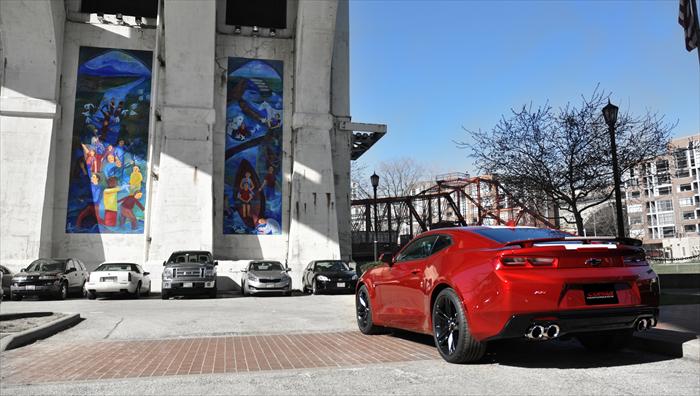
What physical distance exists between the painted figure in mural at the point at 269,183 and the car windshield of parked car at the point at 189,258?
6.31 meters

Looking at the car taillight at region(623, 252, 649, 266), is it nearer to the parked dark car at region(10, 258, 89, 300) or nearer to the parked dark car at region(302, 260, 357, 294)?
the parked dark car at region(302, 260, 357, 294)

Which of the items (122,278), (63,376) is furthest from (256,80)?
(63,376)

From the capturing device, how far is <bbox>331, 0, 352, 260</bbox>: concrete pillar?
88.0 ft

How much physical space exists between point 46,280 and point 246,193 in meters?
9.83

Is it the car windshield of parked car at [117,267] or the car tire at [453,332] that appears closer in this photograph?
the car tire at [453,332]

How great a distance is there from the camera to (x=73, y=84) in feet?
79.2

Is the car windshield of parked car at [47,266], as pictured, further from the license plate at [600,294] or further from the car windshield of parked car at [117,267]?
the license plate at [600,294]

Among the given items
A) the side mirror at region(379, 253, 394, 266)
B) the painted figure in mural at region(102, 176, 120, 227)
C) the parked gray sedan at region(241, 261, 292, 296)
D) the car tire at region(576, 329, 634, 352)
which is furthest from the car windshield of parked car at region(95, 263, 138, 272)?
the car tire at region(576, 329, 634, 352)

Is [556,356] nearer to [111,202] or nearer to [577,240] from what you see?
[577,240]

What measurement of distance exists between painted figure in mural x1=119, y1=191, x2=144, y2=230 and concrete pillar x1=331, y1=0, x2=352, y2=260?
958 centimetres

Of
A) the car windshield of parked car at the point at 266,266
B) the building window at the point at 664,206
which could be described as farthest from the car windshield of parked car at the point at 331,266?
the building window at the point at 664,206

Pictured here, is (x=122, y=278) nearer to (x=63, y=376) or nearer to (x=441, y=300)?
(x=63, y=376)

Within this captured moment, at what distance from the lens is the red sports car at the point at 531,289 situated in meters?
4.88

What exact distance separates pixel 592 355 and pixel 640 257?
1313mm
